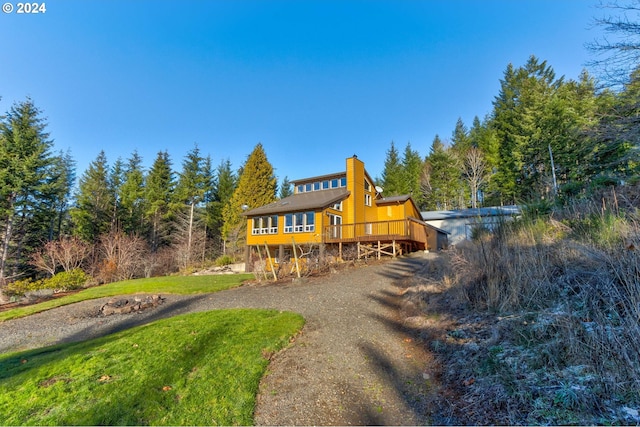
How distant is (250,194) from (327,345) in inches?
1043

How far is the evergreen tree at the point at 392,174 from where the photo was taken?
36.9 metres

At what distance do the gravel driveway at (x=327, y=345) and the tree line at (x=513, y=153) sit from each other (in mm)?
7461

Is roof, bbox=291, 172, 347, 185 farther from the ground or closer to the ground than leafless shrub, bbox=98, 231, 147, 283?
farther from the ground

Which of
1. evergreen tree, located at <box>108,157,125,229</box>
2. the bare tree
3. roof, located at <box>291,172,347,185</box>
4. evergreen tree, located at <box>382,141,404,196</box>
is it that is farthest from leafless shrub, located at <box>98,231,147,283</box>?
evergreen tree, located at <box>382,141,404,196</box>

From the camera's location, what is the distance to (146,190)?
32.1 m

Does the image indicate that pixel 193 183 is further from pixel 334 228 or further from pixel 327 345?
pixel 327 345

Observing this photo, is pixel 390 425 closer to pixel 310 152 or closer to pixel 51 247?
pixel 51 247

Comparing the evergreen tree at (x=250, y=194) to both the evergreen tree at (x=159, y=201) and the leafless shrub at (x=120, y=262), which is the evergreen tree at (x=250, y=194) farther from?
the leafless shrub at (x=120, y=262)

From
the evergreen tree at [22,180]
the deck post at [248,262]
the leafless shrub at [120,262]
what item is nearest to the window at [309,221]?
the deck post at [248,262]

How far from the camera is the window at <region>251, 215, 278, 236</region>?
21359 millimetres

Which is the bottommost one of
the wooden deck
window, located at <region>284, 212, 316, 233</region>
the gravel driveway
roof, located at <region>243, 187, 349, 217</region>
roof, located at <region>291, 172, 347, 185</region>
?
the gravel driveway

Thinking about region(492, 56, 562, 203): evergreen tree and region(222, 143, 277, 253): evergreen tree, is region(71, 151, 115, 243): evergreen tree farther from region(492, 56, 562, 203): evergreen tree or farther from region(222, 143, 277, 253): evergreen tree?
region(492, 56, 562, 203): evergreen tree

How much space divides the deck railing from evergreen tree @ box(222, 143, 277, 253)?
13.8m

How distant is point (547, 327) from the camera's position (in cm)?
382
